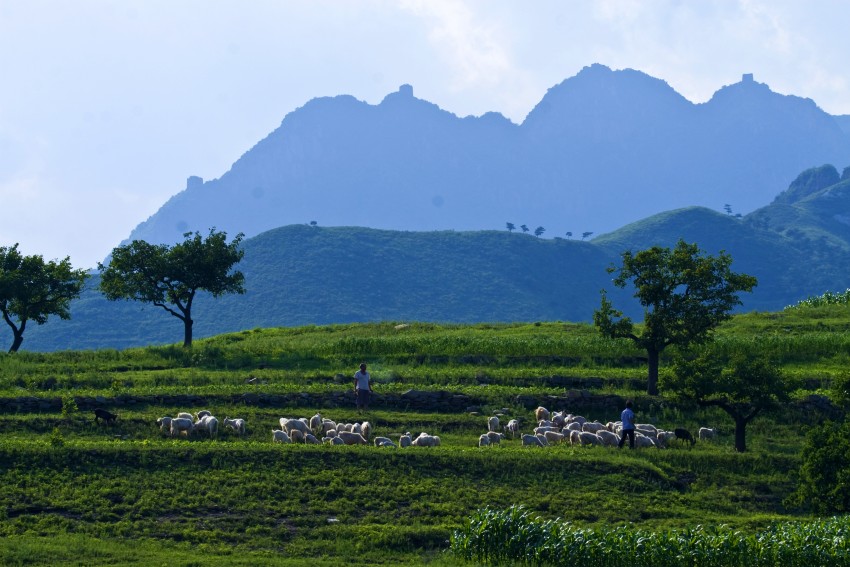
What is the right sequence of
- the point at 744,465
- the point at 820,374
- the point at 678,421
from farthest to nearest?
the point at 820,374 < the point at 678,421 < the point at 744,465

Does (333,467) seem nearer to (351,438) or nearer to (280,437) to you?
(351,438)

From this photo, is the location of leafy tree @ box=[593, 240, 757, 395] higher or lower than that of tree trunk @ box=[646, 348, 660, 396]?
higher

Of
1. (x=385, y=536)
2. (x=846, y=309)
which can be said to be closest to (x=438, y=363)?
(x=385, y=536)

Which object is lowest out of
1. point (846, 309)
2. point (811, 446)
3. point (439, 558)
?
point (439, 558)

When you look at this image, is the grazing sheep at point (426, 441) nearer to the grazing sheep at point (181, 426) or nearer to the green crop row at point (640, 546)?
the grazing sheep at point (181, 426)

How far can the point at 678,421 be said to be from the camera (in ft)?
132

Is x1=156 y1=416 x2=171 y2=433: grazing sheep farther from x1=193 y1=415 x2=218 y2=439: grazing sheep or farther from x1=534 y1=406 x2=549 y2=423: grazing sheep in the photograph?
x1=534 y1=406 x2=549 y2=423: grazing sheep

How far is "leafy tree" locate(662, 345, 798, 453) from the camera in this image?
35.6 m

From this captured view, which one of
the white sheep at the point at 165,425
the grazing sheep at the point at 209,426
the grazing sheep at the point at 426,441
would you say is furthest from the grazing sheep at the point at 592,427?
the white sheep at the point at 165,425

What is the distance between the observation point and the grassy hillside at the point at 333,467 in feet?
78.8

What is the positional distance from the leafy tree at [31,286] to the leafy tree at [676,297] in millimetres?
36640

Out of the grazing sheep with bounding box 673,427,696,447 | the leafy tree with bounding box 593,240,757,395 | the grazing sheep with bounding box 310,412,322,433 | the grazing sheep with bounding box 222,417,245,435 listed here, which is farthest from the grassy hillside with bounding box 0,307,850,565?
the leafy tree with bounding box 593,240,757,395

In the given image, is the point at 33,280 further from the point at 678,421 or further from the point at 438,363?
the point at 678,421

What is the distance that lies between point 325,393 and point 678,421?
14516mm
